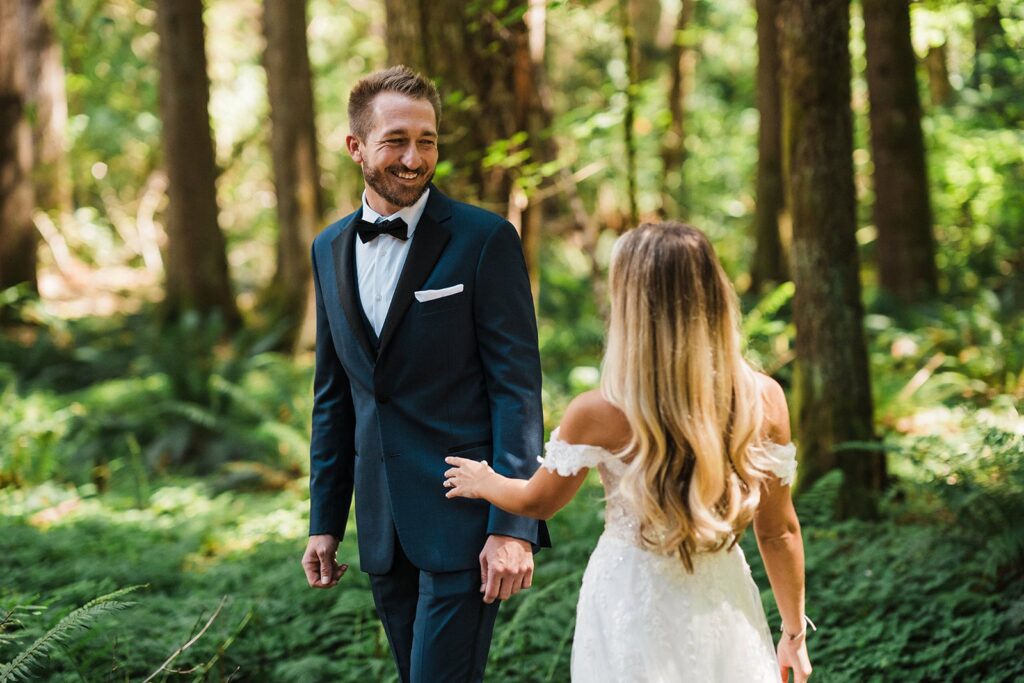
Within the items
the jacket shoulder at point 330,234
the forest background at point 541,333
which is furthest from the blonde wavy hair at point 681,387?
Result: the jacket shoulder at point 330,234

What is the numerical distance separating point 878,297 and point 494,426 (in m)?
10.8

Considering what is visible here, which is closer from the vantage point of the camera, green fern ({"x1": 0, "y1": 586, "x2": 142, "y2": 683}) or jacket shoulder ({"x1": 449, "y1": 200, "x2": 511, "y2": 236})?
jacket shoulder ({"x1": 449, "y1": 200, "x2": 511, "y2": 236})

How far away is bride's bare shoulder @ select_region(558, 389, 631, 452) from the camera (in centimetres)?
251

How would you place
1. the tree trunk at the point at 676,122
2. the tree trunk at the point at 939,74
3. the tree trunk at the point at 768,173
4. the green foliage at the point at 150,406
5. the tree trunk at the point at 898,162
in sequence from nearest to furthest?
the green foliage at the point at 150,406
the tree trunk at the point at 898,162
the tree trunk at the point at 768,173
the tree trunk at the point at 676,122
the tree trunk at the point at 939,74

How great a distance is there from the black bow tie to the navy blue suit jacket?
0.06 meters

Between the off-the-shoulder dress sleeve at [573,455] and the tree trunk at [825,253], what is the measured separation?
3.61 meters

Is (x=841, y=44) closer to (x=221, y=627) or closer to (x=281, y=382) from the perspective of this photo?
(x=221, y=627)

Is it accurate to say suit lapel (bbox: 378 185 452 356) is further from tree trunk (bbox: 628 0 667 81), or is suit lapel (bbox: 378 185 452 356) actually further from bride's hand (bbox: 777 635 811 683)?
tree trunk (bbox: 628 0 667 81)

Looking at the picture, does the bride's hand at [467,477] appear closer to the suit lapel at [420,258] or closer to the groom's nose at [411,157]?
the suit lapel at [420,258]

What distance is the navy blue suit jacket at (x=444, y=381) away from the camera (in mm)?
2982

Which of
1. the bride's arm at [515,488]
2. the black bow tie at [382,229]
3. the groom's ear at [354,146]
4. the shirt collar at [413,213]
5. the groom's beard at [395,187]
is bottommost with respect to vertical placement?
the bride's arm at [515,488]

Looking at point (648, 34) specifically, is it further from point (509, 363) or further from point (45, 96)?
point (509, 363)

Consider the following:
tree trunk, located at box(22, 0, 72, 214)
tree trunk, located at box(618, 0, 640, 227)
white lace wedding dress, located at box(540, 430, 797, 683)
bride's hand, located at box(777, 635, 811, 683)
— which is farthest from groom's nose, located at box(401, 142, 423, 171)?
tree trunk, located at box(22, 0, 72, 214)

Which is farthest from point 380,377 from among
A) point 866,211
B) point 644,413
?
point 866,211
